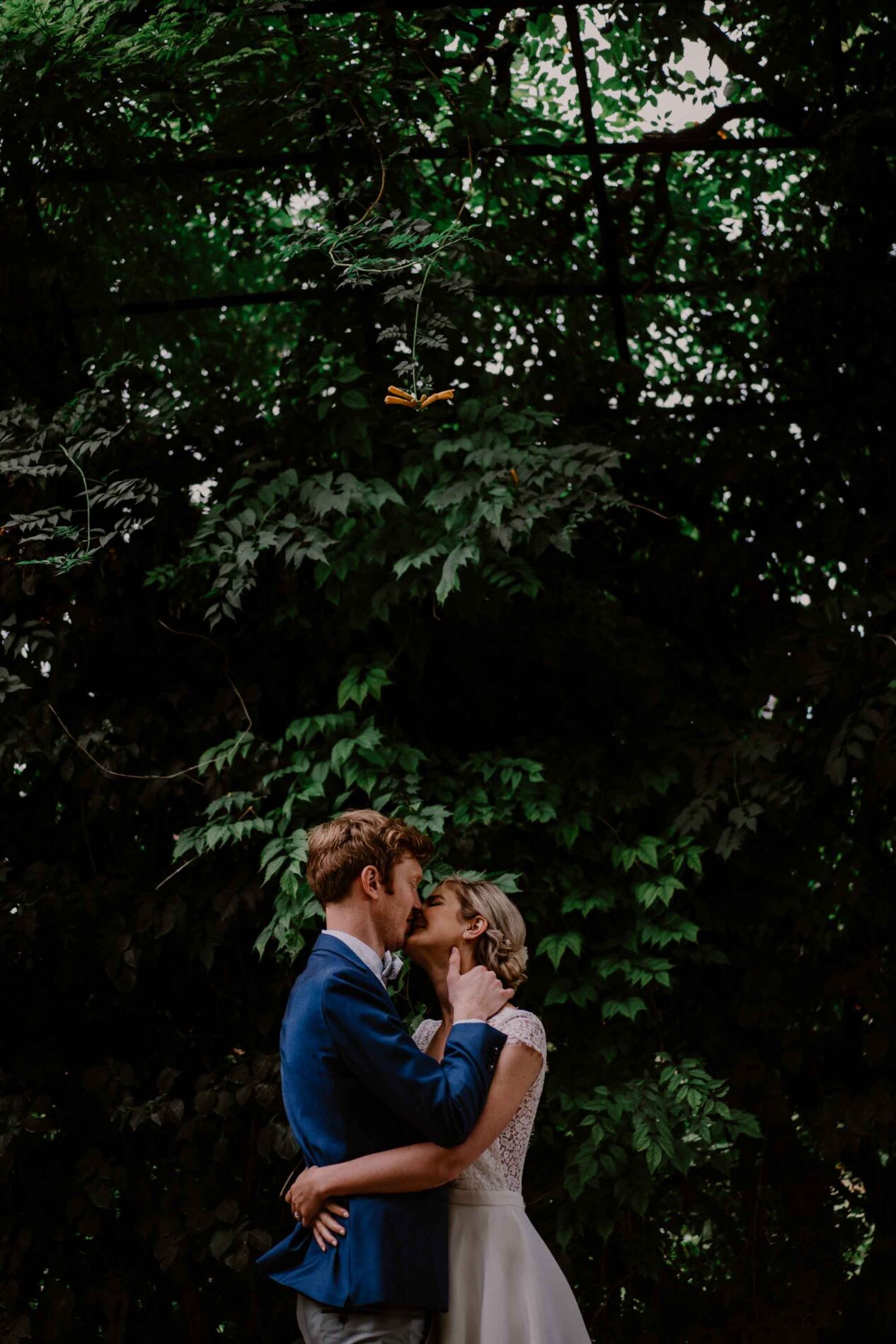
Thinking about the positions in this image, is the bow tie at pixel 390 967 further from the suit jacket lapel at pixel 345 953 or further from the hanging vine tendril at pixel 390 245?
the hanging vine tendril at pixel 390 245

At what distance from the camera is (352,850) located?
2283 millimetres

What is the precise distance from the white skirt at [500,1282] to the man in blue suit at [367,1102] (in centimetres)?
8

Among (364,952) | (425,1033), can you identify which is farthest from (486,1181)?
(364,952)

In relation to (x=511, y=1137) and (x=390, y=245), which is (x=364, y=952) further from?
(x=390, y=245)

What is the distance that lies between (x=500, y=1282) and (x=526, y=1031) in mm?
458

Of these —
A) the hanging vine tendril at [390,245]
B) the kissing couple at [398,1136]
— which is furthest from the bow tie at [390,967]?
the hanging vine tendril at [390,245]

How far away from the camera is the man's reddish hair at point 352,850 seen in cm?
228

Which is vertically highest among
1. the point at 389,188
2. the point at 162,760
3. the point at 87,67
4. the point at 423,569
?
the point at 87,67

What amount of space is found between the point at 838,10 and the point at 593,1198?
383 cm

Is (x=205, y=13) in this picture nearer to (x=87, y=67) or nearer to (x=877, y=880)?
(x=87, y=67)

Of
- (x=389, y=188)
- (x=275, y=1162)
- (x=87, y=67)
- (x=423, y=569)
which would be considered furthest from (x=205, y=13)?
(x=275, y=1162)

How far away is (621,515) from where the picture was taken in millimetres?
4293

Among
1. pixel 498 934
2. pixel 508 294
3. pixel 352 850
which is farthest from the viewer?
pixel 508 294

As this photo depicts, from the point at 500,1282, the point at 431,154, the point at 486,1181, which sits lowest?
the point at 500,1282
